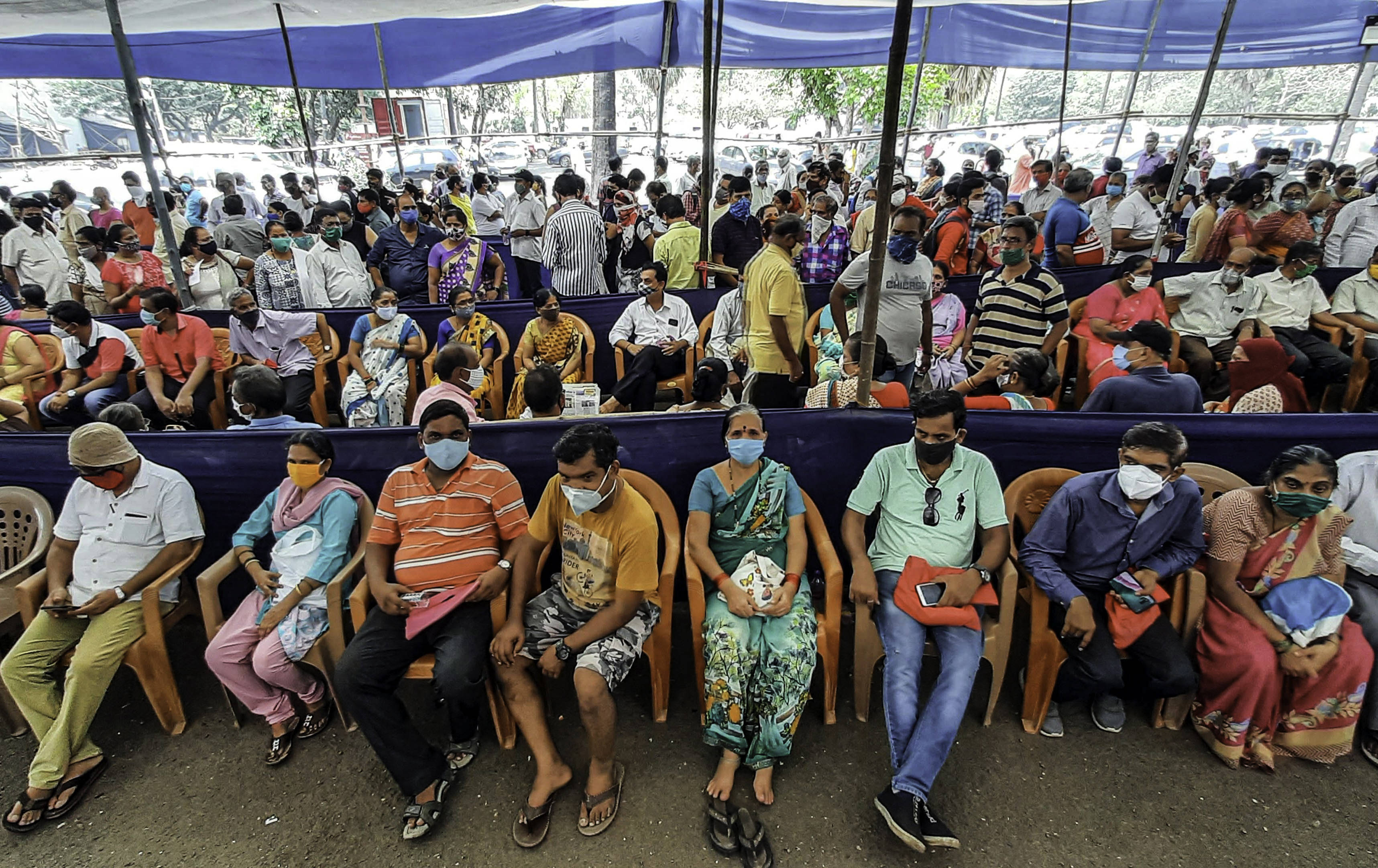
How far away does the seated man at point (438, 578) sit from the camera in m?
2.77

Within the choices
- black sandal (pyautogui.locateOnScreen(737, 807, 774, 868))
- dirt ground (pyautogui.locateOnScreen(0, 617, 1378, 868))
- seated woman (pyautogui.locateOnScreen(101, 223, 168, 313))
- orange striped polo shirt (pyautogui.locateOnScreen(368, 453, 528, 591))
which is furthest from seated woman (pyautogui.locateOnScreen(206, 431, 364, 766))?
seated woman (pyautogui.locateOnScreen(101, 223, 168, 313))

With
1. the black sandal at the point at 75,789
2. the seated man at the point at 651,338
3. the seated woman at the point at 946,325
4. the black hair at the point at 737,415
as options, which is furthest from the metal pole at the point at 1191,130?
the black sandal at the point at 75,789

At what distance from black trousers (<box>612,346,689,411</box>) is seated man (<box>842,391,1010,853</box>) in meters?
2.66

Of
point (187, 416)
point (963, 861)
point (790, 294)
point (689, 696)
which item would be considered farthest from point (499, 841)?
point (187, 416)

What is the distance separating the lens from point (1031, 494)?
3307 millimetres

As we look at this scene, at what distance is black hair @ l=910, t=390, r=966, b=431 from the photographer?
295 cm

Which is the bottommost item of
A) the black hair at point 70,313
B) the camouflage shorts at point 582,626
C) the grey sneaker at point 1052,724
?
the grey sneaker at point 1052,724

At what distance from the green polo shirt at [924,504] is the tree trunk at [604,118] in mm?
15136

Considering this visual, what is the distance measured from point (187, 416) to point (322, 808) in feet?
12.1

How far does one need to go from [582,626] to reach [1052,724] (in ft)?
6.86

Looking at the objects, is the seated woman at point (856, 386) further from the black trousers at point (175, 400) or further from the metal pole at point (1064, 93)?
the metal pole at point (1064, 93)

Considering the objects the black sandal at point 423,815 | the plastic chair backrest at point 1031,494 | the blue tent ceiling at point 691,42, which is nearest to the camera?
the black sandal at point 423,815

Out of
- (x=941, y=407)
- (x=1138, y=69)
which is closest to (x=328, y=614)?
(x=941, y=407)

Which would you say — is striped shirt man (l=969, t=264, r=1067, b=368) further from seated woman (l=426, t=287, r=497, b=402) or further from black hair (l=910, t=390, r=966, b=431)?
seated woman (l=426, t=287, r=497, b=402)
